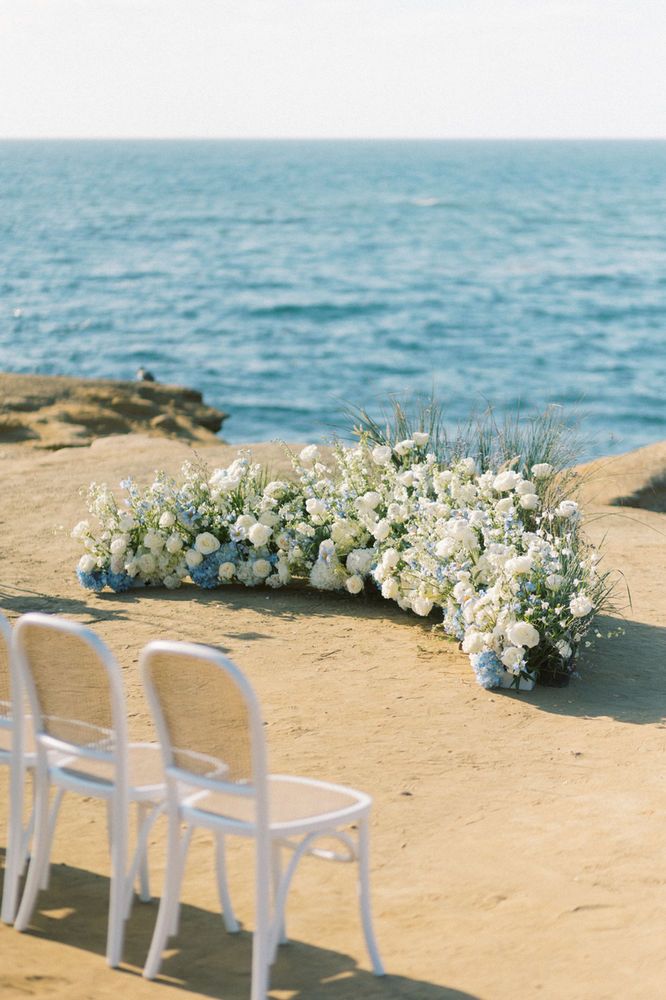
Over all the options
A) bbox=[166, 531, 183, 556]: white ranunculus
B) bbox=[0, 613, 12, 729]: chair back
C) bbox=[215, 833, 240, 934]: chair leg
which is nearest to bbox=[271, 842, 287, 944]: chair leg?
bbox=[215, 833, 240, 934]: chair leg

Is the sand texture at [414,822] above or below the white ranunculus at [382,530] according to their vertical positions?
below

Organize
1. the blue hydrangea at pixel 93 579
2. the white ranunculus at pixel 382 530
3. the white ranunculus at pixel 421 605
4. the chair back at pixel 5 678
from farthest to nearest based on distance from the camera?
the blue hydrangea at pixel 93 579
the white ranunculus at pixel 382 530
the white ranunculus at pixel 421 605
the chair back at pixel 5 678

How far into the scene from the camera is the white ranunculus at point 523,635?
6520 mm

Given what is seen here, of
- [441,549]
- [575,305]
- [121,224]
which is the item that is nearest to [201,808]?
[441,549]

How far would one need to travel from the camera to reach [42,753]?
404 cm

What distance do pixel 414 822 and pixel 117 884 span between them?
166cm

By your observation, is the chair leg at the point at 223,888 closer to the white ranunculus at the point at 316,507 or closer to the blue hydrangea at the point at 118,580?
the white ranunculus at the point at 316,507

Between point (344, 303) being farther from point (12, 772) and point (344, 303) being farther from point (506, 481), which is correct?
point (12, 772)

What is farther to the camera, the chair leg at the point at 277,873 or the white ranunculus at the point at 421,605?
the white ranunculus at the point at 421,605

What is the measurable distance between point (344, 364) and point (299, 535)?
79.1 ft

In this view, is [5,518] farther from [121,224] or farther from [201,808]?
[121,224]

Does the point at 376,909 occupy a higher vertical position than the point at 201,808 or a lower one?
lower

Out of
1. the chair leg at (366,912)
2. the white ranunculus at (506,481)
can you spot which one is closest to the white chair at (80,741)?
the chair leg at (366,912)

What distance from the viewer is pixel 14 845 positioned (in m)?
4.12
